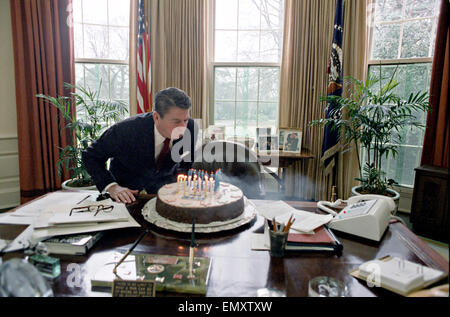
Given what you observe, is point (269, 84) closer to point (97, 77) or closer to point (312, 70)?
point (312, 70)

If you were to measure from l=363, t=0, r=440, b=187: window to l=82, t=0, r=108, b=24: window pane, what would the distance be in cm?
336

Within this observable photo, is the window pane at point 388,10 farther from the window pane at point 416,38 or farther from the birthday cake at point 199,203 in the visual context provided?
the birthday cake at point 199,203

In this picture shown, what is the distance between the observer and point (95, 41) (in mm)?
3982

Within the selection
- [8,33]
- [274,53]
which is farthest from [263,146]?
[8,33]

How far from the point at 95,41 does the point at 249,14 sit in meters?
2.04

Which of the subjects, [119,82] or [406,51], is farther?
[119,82]

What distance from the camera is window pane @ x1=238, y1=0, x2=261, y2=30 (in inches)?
155

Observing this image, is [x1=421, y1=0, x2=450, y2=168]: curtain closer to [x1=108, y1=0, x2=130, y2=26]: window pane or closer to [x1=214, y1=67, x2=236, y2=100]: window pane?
[x1=214, y1=67, x2=236, y2=100]: window pane

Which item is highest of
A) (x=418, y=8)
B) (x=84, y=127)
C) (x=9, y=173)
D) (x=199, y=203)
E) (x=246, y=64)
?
(x=418, y=8)

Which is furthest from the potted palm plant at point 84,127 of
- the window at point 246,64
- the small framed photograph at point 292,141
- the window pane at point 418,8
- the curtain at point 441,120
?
the window pane at point 418,8

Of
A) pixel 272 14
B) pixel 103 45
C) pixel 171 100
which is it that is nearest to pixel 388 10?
pixel 272 14
